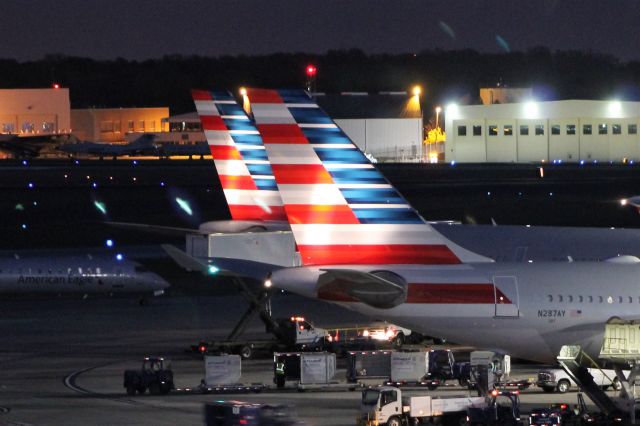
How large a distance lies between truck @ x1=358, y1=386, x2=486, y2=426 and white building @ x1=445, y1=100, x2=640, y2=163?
121 metres

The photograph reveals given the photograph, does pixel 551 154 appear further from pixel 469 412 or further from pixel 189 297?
pixel 469 412

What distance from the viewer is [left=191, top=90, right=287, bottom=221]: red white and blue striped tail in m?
49.1

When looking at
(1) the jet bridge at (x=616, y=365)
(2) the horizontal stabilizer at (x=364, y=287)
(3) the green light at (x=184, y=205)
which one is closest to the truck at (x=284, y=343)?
(2) the horizontal stabilizer at (x=364, y=287)

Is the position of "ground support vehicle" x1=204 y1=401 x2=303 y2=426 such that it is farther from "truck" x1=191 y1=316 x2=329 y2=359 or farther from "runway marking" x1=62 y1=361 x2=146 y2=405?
"truck" x1=191 y1=316 x2=329 y2=359

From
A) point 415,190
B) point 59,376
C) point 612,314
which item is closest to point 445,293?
point 612,314

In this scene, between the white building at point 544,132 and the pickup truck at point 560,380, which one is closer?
the pickup truck at point 560,380

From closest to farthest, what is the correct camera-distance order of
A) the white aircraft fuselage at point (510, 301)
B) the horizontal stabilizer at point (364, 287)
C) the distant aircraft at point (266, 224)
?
the horizontal stabilizer at point (364, 287) < the white aircraft fuselage at point (510, 301) < the distant aircraft at point (266, 224)

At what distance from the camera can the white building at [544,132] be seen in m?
148

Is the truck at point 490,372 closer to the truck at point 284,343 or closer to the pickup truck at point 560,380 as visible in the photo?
the pickup truck at point 560,380

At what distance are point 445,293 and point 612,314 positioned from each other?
4.72m

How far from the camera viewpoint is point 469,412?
28.7m

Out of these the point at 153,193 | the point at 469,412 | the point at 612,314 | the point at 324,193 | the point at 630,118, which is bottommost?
the point at 469,412

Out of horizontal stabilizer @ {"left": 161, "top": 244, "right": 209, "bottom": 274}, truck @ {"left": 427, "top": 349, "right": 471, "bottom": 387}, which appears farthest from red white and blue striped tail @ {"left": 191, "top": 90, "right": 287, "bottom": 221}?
truck @ {"left": 427, "top": 349, "right": 471, "bottom": 387}

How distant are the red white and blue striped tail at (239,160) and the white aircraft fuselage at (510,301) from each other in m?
17.1
